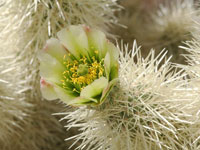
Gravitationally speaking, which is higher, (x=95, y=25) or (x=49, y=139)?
(x=95, y=25)

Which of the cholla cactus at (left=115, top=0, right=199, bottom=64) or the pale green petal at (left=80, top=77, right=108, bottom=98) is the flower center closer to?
the pale green petal at (left=80, top=77, right=108, bottom=98)

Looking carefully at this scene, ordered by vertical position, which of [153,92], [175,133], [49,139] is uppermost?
[153,92]

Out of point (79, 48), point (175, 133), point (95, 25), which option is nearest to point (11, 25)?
point (95, 25)

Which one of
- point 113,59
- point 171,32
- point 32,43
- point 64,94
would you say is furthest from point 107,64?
point 171,32

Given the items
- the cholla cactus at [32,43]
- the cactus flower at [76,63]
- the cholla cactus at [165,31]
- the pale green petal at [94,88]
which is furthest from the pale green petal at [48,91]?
the cholla cactus at [165,31]

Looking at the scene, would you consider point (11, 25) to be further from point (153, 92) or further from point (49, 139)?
point (153, 92)

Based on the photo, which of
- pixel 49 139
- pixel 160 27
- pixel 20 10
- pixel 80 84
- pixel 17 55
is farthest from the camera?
pixel 160 27

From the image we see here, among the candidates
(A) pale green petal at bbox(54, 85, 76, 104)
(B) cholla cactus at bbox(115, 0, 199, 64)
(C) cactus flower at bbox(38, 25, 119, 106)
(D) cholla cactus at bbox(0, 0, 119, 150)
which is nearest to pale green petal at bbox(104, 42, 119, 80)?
(C) cactus flower at bbox(38, 25, 119, 106)
